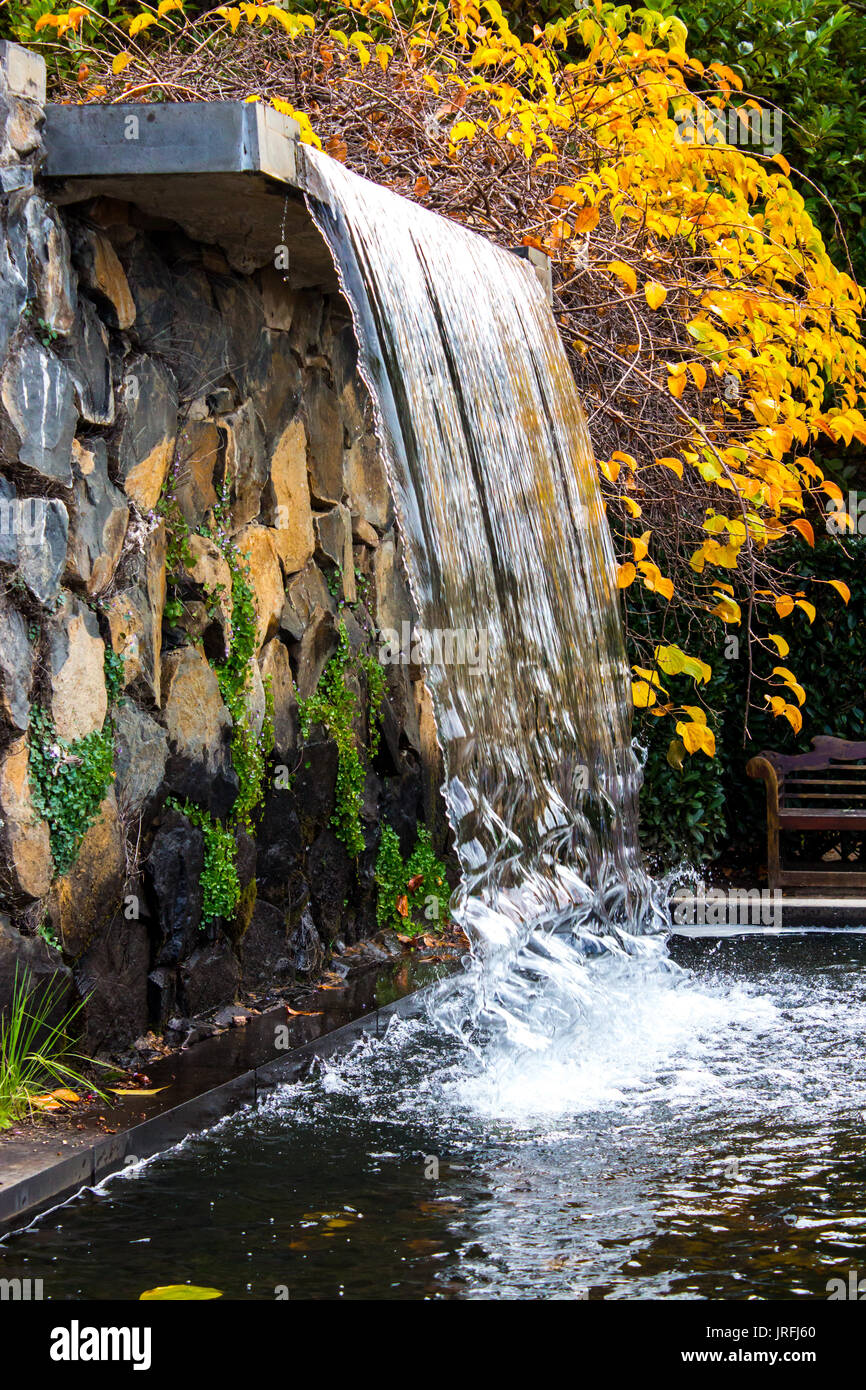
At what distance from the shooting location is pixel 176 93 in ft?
17.6

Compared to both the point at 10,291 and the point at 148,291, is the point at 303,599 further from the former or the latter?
the point at 10,291

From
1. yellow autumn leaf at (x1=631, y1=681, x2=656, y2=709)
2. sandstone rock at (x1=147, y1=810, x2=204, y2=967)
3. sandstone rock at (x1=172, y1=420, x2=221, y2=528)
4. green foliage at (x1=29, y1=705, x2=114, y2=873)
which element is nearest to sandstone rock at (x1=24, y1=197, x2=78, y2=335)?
sandstone rock at (x1=172, y1=420, x2=221, y2=528)

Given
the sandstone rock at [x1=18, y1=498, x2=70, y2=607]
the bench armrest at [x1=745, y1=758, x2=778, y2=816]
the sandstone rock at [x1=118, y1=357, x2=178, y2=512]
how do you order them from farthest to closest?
the bench armrest at [x1=745, y1=758, x2=778, y2=816] → the sandstone rock at [x1=118, y1=357, x2=178, y2=512] → the sandstone rock at [x1=18, y1=498, x2=70, y2=607]

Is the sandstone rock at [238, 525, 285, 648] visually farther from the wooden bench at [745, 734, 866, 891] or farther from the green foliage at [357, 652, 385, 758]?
the wooden bench at [745, 734, 866, 891]

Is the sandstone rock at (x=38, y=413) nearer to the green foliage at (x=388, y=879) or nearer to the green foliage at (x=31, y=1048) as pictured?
the green foliage at (x=31, y=1048)

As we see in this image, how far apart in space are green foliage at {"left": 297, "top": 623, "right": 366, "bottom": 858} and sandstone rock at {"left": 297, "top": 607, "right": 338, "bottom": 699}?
0.12 ft

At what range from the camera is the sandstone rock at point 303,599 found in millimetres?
5418

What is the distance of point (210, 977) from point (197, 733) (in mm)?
782

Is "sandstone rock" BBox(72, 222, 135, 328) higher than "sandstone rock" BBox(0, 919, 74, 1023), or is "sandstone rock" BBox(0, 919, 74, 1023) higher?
"sandstone rock" BBox(72, 222, 135, 328)

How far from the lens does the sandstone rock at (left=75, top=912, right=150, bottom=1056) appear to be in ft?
13.4

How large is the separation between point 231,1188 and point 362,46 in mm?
4143

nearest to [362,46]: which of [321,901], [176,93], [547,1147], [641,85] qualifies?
[176,93]

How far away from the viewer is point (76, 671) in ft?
13.2

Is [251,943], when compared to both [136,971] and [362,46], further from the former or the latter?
[362,46]
